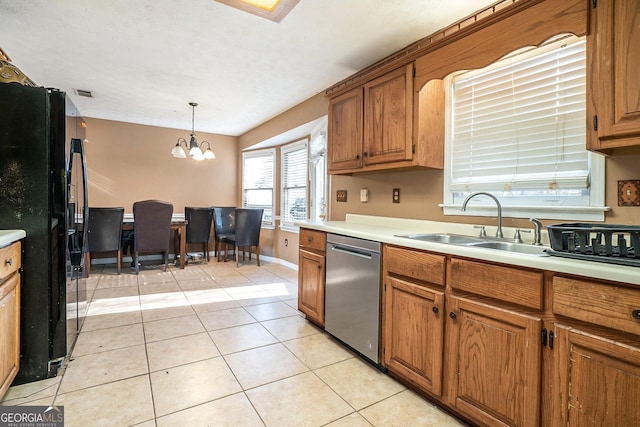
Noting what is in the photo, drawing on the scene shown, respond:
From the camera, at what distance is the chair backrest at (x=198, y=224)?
5.14 metres

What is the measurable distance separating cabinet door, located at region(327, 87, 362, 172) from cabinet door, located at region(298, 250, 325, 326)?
867mm

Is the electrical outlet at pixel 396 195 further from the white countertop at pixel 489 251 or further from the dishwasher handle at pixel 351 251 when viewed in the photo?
the dishwasher handle at pixel 351 251

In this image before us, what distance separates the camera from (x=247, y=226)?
495cm

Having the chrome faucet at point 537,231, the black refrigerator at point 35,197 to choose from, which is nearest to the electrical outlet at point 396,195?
the chrome faucet at point 537,231

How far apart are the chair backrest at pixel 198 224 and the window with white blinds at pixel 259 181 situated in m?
0.96

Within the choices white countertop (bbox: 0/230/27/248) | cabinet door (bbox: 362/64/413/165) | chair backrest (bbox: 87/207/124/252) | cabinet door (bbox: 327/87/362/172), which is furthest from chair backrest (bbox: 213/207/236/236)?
white countertop (bbox: 0/230/27/248)

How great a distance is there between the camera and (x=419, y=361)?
1.68 meters

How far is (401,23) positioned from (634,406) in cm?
237

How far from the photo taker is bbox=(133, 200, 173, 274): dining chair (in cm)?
436

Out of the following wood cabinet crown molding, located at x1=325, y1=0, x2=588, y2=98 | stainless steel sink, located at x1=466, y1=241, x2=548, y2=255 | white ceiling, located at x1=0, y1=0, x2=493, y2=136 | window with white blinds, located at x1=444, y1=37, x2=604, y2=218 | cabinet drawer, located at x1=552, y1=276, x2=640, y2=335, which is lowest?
cabinet drawer, located at x1=552, y1=276, x2=640, y2=335

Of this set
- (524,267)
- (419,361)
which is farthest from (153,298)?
(524,267)

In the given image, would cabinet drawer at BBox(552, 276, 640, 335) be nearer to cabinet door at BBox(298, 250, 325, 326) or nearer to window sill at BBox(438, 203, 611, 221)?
window sill at BBox(438, 203, 611, 221)

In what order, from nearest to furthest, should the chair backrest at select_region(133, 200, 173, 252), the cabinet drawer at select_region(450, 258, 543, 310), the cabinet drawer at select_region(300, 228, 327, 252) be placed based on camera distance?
the cabinet drawer at select_region(450, 258, 543, 310) → the cabinet drawer at select_region(300, 228, 327, 252) → the chair backrest at select_region(133, 200, 173, 252)

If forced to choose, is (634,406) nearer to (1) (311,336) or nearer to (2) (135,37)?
(1) (311,336)
